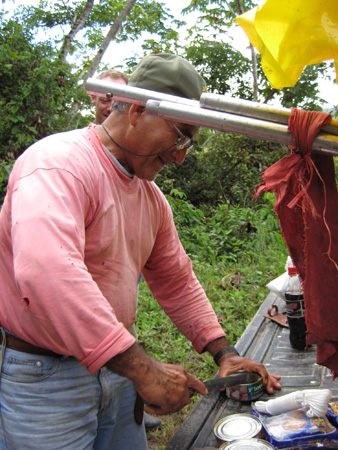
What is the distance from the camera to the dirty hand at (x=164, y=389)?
4.36ft

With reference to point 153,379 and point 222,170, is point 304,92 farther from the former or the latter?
point 153,379

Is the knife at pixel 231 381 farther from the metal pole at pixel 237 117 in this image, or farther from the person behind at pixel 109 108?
the metal pole at pixel 237 117

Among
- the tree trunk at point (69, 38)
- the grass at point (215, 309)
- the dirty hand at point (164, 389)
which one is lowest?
the grass at point (215, 309)

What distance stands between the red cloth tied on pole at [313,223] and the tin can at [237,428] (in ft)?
2.35

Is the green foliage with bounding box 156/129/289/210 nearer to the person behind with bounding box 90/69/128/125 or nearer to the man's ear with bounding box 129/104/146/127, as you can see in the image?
the person behind with bounding box 90/69/128/125

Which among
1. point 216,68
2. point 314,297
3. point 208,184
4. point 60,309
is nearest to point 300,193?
point 314,297

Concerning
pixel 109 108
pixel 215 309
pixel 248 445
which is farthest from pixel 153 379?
pixel 215 309

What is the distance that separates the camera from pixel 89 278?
1255 mm

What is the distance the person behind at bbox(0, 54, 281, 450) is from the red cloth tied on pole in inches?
20.2

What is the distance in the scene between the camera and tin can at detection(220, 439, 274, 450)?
162cm

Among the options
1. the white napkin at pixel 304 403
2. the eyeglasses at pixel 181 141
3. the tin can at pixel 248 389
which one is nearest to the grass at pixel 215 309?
the tin can at pixel 248 389

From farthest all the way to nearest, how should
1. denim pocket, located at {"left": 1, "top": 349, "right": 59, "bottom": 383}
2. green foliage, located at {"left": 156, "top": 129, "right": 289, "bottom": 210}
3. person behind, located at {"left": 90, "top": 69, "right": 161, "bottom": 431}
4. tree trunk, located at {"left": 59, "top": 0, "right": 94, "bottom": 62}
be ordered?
green foliage, located at {"left": 156, "top": 129, "right": 289, "bottom": 210}, tree trunk, located at {"left": 59, "top": 0, "right": 94, "bottom": 62}, person behind, located at {"left": 90, "top": 69, "right": 161, "bottom": 431}, denim pocket, located at {"left": 1, "top": 349, "right": 59, "bottom": 383}

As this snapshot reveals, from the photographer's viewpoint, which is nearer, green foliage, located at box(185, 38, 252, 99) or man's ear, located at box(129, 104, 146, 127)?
man's ear, located at box(129, 104, 146, 127)

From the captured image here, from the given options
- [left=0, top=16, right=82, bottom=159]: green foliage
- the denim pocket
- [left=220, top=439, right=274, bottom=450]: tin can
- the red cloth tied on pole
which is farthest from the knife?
[left=0, top=16, right=82, bottom=159]: green foliage
